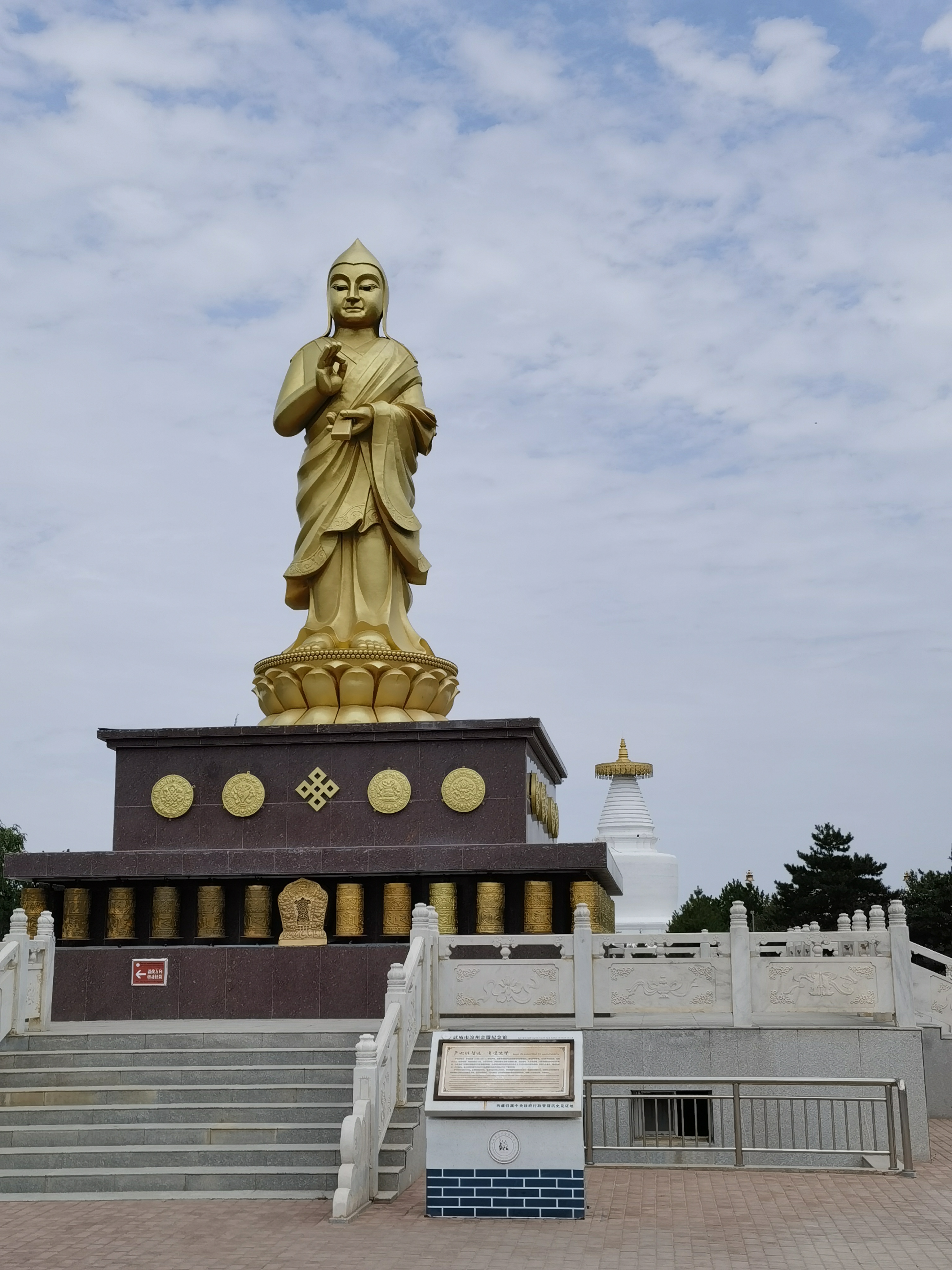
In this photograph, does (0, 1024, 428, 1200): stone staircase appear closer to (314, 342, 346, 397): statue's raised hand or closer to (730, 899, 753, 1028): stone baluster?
(730, 899, 753, 1028): stone baluster

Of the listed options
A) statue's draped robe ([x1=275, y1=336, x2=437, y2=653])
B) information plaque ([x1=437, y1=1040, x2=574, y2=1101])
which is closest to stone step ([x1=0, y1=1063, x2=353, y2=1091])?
information plaque ([x1=437, y1=1040, x2=574, y2=1101])

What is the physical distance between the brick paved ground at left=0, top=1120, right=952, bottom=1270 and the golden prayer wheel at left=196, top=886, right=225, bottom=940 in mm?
5433

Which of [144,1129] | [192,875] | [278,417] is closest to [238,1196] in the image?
[144,1129]

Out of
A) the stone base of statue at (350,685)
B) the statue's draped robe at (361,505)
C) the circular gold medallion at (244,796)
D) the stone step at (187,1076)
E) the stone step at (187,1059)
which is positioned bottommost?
the stone step at (187,1076)

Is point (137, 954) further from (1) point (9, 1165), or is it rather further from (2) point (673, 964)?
(2) point (673, 964)

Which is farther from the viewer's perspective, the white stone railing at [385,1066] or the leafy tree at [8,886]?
the leafy tree at [8,886]

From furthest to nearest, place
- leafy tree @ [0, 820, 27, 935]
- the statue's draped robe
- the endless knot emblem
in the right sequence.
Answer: leafy tree @ [0, 820, 27, 935] → the statue's draped robe → the endless knot emblem

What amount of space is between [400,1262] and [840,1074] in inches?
195

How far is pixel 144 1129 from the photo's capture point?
9953 mm

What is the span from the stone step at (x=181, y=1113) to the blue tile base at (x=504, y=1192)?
1.33m

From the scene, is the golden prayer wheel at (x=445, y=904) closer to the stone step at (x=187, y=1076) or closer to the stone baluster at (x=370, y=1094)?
the stone step at (x=187, y=1076)

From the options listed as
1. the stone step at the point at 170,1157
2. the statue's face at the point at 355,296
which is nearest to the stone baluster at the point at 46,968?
the stone step at the point at 170,1157

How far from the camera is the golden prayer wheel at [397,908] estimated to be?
14320mm

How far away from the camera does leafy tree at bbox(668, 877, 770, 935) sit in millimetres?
44594
